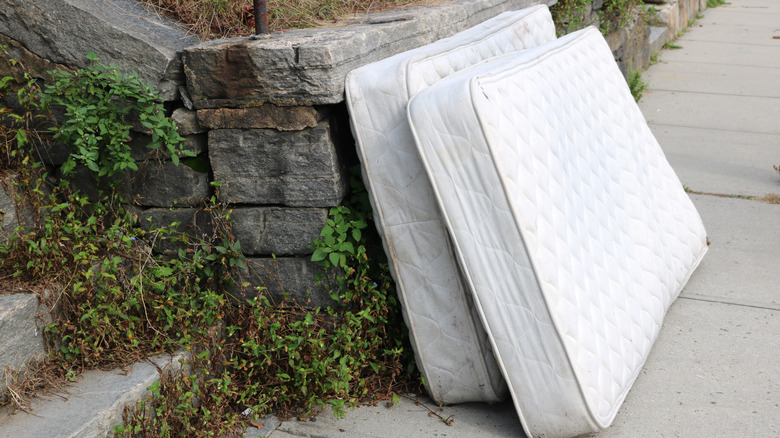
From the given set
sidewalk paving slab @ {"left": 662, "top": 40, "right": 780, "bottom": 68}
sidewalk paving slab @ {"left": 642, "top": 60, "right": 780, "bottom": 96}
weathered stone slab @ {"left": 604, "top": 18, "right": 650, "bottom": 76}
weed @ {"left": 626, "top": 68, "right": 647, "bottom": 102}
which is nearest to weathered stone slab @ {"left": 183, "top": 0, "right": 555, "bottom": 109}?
weathered stone slab @ {"left": 604, "top": 18, "right": 650, "bottom": 76}

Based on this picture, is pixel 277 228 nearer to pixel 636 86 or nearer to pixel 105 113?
pixel 105 113

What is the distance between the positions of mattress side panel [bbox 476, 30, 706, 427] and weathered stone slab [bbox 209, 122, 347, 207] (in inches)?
21.4

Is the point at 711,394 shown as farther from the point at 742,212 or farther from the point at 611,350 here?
the point at 742,212

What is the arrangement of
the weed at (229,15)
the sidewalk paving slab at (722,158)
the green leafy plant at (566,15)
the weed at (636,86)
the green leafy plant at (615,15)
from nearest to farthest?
the weed at (229,15)
the sidewalk paving slab at (722,158)
the green leafy plant at (566,15)
the green leafy plant at (615,15)
the weed at (636,86)

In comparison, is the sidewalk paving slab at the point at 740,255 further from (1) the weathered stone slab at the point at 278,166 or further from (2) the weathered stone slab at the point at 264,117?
(2) the weathered stone slab at the point at 264,117

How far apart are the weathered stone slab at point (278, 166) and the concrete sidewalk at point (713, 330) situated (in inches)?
27.3

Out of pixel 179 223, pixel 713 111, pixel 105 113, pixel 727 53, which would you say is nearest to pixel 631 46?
pixel 713 111

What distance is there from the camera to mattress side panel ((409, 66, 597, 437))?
2.16 meters

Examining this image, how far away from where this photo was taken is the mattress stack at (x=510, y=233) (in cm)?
217

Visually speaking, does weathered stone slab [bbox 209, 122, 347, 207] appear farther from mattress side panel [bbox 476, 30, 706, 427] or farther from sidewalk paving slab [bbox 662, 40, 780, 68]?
sidewalk paving slab [bbox 662, 40, 780, 68]

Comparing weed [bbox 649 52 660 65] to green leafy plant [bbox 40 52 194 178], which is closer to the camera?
green leafy plant [bbox 40 52 194 178]

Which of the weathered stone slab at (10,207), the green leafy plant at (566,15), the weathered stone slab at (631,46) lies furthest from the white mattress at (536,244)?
the weathered stone slab at (631,46)

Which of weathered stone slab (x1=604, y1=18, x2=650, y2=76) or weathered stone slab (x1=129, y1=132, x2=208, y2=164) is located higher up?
weathered stone slab (x1=129, y1=132, x2=208, y2=164)

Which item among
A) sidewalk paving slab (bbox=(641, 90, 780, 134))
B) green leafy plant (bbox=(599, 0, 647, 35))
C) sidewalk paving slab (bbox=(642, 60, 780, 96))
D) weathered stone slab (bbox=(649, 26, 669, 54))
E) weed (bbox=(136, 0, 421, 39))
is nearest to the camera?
weed (bbox=(136, 0, 421, 39))
